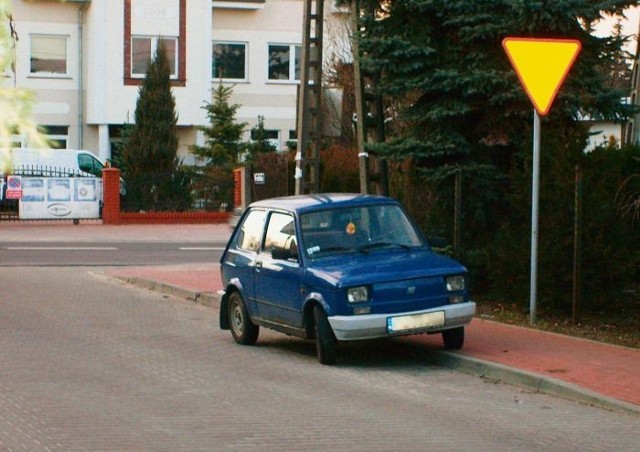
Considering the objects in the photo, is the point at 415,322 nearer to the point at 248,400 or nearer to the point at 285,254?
the point at 285,254

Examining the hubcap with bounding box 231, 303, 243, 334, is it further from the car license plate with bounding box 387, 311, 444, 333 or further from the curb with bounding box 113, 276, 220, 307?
the curb with bounding box 113, 276, 220, 307

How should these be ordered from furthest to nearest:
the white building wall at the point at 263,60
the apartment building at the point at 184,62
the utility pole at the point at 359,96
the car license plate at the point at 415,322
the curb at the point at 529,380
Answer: the white building wall at the point at 263,60 < the apartment building at the point at 184,62 < the utility pole at the point at 359,96 < the car license plate at the point at 415,322 < the curb at the point at 529,380

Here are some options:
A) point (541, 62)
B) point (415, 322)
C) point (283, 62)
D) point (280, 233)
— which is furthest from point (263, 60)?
point (415, 322)

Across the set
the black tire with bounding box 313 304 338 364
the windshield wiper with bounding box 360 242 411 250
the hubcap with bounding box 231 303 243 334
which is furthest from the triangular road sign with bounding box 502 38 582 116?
the hubcap with bounding box 231 303 243 334

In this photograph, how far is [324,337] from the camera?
11453 mm

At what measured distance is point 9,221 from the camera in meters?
39.8

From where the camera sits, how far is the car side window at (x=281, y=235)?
40.3 ft

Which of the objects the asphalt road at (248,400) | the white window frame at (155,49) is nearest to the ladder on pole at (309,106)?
the asphalt road at (248,400)

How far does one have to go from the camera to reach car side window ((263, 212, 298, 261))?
40.3ft

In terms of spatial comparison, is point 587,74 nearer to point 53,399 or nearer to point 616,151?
point 616,151

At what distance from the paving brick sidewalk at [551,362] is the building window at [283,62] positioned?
39.1 m

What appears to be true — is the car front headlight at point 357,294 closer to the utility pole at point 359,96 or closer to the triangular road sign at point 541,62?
the triangular road sign at point 541,62

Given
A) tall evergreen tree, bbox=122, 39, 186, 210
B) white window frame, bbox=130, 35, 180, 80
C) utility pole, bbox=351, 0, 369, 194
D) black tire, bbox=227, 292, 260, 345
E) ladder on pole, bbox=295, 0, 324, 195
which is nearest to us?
black tire, bbox=227, 292, 260, 345

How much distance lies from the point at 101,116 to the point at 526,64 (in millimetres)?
36896
